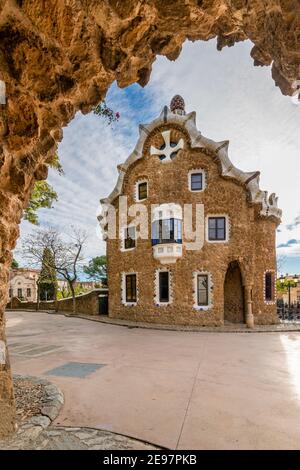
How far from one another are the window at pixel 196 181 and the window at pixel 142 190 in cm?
298

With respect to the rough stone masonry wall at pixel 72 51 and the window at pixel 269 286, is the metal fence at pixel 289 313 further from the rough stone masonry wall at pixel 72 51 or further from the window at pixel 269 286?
the rough stone masonry wall at pixel 72 51

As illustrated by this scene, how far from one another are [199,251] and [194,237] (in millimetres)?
842

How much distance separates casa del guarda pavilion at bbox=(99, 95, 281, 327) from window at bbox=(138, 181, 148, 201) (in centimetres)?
6

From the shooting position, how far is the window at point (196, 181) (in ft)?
55.3

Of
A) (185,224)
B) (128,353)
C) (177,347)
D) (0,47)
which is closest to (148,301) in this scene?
(185,224)

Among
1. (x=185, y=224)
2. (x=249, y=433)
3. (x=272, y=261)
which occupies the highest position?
(x=185, y=224)

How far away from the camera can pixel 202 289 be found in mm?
16219

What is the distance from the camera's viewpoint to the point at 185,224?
1689cm

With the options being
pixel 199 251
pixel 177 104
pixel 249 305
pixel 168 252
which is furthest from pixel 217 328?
pixel 177 104

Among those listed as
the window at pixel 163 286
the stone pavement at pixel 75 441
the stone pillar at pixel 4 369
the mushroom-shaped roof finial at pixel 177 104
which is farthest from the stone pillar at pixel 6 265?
the mushroom-shaped roof finial at pixel 177 104

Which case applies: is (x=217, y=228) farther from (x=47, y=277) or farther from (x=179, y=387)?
(x=47, y=277)

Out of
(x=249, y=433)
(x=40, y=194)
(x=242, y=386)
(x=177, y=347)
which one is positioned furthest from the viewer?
(x=40, y=194)

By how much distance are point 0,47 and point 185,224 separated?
14.2 meters

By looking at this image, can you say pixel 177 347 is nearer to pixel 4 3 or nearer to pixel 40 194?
pixel 40 194
